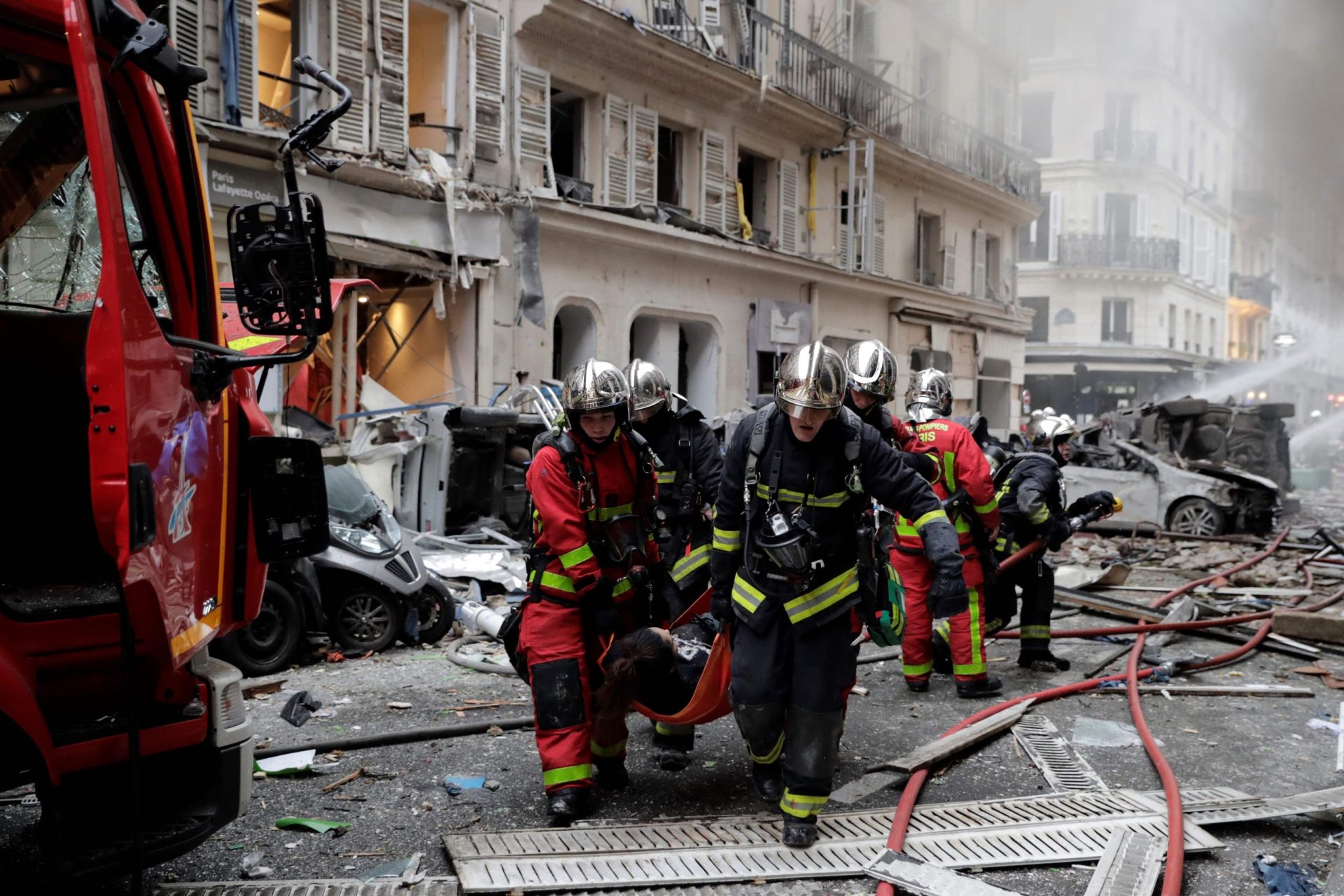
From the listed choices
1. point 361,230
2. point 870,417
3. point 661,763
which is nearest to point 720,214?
point 361,230

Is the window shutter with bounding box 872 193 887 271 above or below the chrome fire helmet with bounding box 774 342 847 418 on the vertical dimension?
above

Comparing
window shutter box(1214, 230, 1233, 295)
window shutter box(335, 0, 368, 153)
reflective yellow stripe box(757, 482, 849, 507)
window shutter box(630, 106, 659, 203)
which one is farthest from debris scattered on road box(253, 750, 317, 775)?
window shutter box(1214, 230, 1233, 295)

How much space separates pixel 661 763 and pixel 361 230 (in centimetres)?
847

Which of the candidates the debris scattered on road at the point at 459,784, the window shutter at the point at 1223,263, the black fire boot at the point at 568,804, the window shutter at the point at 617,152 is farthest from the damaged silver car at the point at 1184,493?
the window shutter at the point at 1223,263

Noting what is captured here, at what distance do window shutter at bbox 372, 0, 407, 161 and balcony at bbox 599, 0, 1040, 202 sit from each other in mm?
3219

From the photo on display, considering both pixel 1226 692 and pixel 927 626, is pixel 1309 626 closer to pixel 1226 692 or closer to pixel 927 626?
pixel 1226 692

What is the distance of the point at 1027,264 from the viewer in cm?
3616

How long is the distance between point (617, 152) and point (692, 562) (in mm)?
11651

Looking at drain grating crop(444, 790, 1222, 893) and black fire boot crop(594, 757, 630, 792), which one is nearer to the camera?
drain grating crop(444, 790, 1222, 893)

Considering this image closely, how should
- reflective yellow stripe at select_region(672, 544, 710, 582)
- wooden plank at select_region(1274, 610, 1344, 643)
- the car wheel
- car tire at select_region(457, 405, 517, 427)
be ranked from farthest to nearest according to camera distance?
the car wheel → car tire at select_region(457, 405, 517, 427) → wooden plank at select_region(1274, 610, 1344, 643) → reflective yellow stripe at select_region(672, 544, 710, 582)

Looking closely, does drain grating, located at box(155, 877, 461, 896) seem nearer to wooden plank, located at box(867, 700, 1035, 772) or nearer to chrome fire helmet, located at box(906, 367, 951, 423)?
wooden plank, located at box(867, 700, 1035, 772)

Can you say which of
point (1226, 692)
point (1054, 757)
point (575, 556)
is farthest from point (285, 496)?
point (1226, 692)

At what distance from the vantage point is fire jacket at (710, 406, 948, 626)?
13.2 feet

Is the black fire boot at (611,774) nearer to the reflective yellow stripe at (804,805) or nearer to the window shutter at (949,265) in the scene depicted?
the reflective yellow stripe at (804,805)
